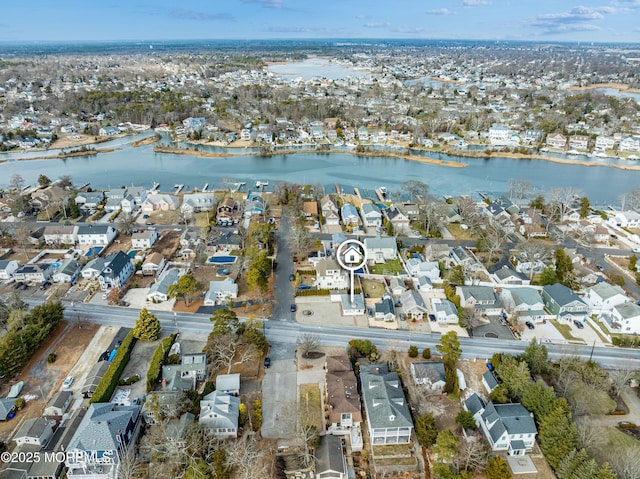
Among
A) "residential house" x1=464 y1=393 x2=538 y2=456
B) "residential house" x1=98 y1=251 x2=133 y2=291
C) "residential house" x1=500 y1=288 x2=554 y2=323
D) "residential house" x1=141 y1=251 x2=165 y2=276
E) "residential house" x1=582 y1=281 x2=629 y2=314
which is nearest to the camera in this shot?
"residential house" x1=464 y1=393 x2=538 y2=456

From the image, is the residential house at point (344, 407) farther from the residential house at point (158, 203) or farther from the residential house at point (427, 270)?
the residential house at point (158, 203)

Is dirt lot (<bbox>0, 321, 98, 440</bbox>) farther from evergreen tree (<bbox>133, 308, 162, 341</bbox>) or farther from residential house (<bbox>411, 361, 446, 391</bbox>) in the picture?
residential house (<bbox>411, 361, 446, 391</bbox>)

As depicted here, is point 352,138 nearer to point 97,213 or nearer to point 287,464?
point 97,213

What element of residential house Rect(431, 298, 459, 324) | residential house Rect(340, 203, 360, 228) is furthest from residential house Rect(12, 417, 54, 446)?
residential house Rect(340, 203, 360, 228)

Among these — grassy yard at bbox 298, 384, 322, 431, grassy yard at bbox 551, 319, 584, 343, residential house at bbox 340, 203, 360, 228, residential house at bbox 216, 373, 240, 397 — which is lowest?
grassy yard at bbox 551, 319, 584, 343

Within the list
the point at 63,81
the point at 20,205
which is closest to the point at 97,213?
the point at 20,205

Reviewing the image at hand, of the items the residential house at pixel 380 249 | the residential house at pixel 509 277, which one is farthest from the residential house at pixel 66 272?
the residential house at pixel 509 277

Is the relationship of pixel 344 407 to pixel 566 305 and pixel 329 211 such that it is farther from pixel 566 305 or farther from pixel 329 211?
pixel 329 211

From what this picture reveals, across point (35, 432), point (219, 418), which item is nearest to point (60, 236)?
point (35, 432)
